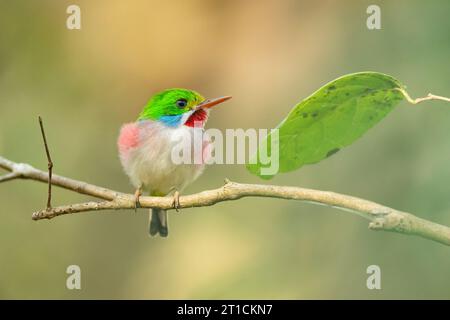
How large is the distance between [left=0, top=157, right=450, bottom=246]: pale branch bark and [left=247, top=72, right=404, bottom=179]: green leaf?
10 cm

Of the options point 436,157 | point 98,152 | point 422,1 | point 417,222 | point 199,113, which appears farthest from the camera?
point 98,152

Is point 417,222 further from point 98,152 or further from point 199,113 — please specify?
point 98,152

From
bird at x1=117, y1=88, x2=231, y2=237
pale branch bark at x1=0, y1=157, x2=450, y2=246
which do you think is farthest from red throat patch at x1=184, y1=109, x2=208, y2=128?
pale branch bark at x1=0, y1=157, x2=450, y2=246

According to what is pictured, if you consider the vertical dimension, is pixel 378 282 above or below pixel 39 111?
below

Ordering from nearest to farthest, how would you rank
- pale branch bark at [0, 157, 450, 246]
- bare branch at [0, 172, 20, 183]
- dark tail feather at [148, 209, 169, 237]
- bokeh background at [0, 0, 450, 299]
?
pale branch bark at [0, 157, 450, 246] → bare branch at [0, 172, 20, 183] → dark tail feather at [148, 209, 169, 237] → bokeh background at [0, 0, 450, 299]

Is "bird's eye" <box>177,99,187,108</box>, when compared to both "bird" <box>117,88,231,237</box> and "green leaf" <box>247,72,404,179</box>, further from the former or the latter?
"green leaf" <box>247,72,404,179</box>

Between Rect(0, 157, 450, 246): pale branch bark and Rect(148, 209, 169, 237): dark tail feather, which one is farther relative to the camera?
Rect(148, 209, 169, 237): dark tail feather

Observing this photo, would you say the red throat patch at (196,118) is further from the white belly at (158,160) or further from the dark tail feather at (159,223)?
the dark tail feather at (159,223)

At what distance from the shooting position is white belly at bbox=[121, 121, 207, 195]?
6.64ft

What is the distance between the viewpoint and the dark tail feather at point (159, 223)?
2383mm

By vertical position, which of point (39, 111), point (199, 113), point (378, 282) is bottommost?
point (378, 282)

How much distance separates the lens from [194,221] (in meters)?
3.17

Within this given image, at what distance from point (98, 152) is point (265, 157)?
8.40 ft

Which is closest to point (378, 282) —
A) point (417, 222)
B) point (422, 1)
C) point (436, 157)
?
point (436, 157)
